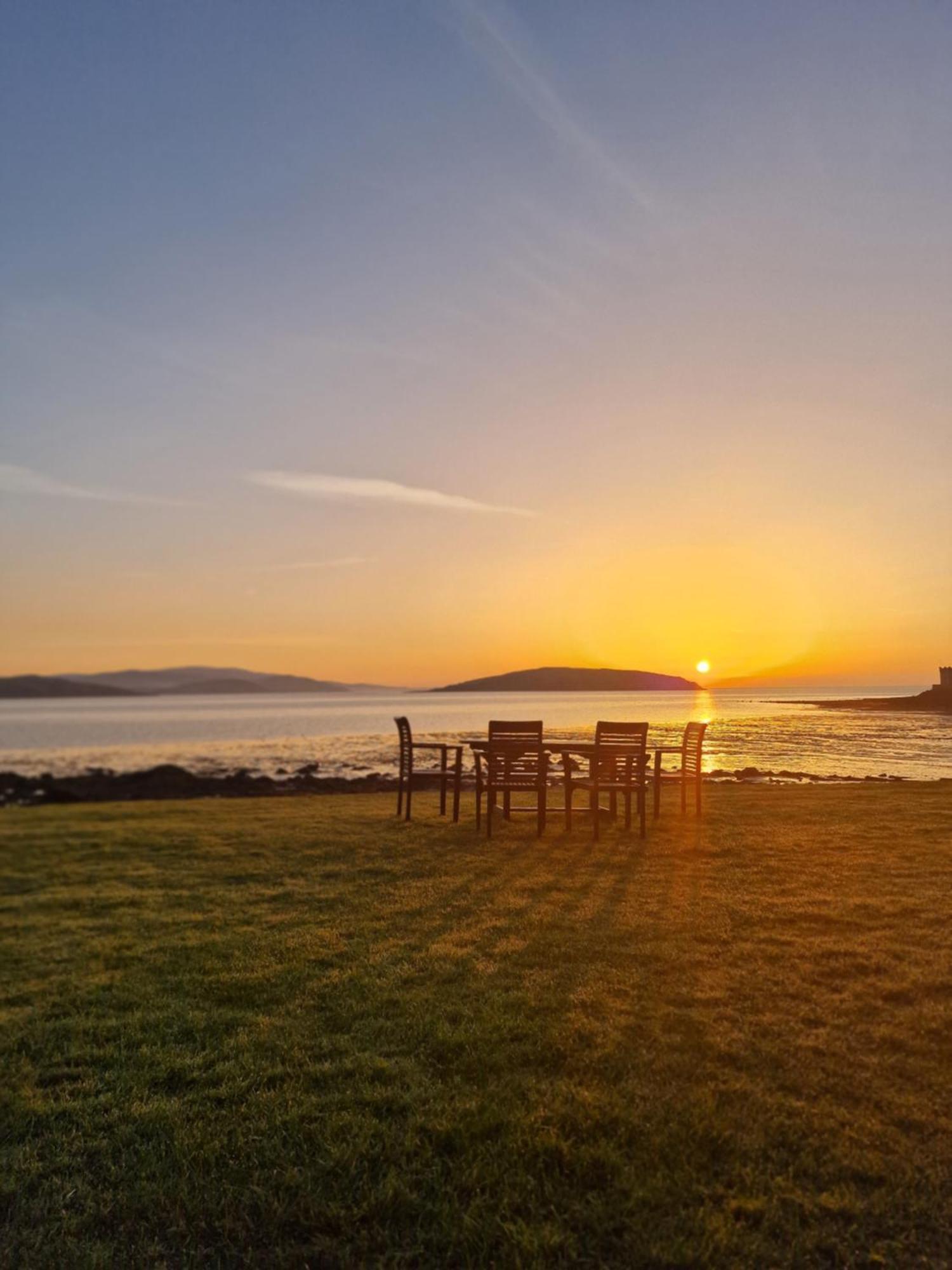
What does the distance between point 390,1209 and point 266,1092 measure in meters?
1.20

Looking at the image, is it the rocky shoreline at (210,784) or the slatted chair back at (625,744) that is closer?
the slatted chair back at (625,744)

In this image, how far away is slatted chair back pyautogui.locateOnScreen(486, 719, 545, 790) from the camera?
11727 mm

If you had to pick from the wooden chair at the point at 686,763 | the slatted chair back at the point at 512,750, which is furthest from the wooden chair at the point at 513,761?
the wooden chair at the point at 686,763

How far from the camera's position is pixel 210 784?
25.3 metres

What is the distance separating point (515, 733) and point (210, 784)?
51.4 ft

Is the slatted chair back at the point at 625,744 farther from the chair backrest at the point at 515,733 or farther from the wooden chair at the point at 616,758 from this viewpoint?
the chair backrest at the point at 515,733

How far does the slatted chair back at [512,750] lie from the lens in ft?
38.5

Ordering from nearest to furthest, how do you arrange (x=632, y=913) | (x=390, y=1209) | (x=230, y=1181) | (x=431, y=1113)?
(x=390, y=1209) < (x=230, y=1181) < (x=431, y=1113) < (x=632, y=913)

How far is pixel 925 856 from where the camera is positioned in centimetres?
983

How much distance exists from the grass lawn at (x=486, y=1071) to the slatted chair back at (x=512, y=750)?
2.57 m

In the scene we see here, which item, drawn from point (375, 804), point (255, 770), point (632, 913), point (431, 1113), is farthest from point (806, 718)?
point (431, 1113)

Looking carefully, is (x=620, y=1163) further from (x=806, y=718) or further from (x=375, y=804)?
(x=806, y=718)

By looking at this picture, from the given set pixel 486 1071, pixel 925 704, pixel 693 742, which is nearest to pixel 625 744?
pixel 693 742

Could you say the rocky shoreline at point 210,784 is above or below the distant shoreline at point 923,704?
below
